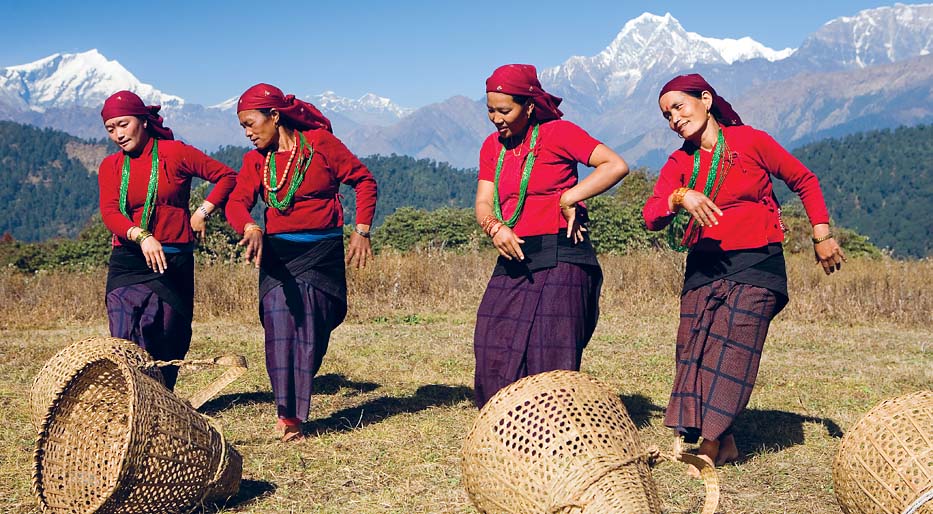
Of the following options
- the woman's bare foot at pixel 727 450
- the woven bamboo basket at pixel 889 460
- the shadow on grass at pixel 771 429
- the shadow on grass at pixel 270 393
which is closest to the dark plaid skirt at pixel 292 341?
the shadow on grass at pixel 270 393

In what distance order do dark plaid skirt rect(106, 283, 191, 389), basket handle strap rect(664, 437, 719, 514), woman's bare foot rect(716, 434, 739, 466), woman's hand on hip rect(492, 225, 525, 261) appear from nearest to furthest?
1. basket handle strap rect(664, 437, 719, 514)
2. woman's hand on hip rect(492, 225, 525, 261)
3. woman's bare foot rect(716, 434, 739, 466)
4. dark plaid skirt rect(106, 283, 191, 389)

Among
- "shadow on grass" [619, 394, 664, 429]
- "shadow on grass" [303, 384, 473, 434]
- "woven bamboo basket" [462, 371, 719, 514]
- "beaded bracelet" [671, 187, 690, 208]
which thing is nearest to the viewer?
"woven bamboo basket" [462, 371, 719, 514]

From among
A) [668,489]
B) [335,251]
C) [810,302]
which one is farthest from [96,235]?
[668,489]

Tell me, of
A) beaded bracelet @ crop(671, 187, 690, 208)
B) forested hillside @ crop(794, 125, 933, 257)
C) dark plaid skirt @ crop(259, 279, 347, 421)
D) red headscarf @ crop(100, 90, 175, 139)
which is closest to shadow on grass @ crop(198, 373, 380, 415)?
dark plaid skirt @ crop(259, 279, 347, 421)

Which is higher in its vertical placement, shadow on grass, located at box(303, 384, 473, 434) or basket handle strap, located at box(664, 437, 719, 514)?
basket handle strap, located at box(664, 437, 719, 514)

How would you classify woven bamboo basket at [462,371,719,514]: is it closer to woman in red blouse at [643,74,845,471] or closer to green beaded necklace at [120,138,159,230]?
woman in red blouse at [643,74,845,471]

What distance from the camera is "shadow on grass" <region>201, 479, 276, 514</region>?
4309 mm

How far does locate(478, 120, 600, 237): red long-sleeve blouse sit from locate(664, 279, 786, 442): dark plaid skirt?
3.16ft

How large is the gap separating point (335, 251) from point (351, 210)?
531ft

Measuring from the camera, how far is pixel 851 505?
3.71 meters

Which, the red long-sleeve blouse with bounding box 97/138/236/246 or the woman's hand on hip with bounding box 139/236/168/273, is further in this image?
the red long-sleeve blouse with bounding box 97/138/236/246

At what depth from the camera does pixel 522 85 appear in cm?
479

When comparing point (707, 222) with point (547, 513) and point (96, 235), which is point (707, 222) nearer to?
point (547, 513)

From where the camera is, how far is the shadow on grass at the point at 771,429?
219 inches
